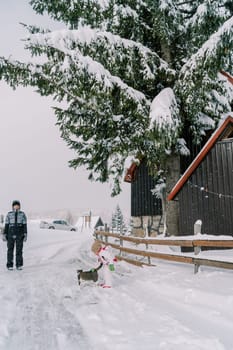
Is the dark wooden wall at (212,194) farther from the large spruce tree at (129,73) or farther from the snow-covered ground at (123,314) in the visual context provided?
the snow-covered ground at (123,314)

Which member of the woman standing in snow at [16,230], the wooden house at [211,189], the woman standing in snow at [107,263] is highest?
the wooden house at [211,189]

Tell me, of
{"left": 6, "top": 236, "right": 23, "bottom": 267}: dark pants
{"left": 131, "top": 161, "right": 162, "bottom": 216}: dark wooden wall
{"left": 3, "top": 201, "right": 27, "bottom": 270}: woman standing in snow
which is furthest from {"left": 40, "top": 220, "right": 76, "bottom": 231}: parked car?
{"left": 6, "top": 236, "right": 23, "bottom": 267}: dark pants

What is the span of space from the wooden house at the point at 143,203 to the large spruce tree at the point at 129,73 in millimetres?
5681

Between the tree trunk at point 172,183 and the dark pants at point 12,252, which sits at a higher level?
the tree trunk at point 172,183

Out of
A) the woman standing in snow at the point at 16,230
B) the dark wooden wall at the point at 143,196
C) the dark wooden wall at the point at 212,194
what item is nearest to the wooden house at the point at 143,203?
the dark wooden wall at the point at 143,196

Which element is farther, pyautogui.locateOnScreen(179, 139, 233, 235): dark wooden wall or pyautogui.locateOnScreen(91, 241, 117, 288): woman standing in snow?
pyautogui.locateOnScreen(179, 139, 233, 235): dark wooden wall

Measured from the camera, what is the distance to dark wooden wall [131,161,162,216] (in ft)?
57.1

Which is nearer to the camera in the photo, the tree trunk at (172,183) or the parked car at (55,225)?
the tree trunk at (172,183)

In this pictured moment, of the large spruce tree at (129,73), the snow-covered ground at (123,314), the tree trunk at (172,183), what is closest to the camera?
the snow-covered ground at (123,314)

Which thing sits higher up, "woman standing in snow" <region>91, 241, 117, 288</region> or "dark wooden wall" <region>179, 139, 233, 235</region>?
"dark wooden wall" <region>179, 139, 233, 235</region>

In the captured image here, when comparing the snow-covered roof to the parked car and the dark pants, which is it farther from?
the parked car

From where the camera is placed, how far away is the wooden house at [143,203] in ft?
56.3

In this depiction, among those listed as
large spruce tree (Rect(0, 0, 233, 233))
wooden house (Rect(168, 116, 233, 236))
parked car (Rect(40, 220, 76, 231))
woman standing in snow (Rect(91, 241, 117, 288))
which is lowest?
parked car (Rect(40, 220, 76, 231))

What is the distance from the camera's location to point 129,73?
31.3ft
